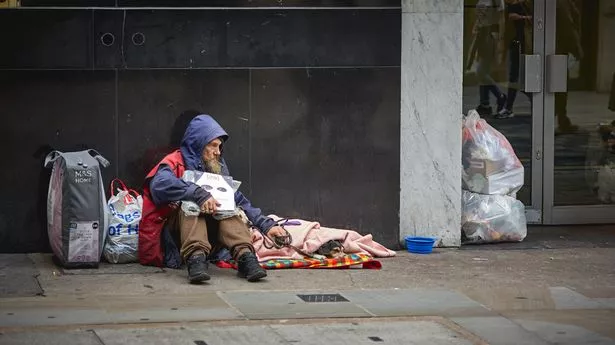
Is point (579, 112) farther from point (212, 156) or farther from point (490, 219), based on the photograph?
point (212, 156)

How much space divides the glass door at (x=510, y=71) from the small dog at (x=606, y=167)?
2.07 feet

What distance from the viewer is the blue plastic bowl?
10.5 meters

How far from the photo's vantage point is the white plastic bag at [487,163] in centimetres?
1105

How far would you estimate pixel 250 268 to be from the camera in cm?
924

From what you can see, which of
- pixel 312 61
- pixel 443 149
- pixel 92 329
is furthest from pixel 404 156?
pixel 92 329

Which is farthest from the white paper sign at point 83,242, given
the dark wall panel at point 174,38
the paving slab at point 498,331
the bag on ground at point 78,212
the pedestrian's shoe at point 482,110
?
the pedestrian's shoe at point 482,110

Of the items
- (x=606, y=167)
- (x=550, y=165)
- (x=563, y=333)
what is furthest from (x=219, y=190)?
(x=606, y=167)

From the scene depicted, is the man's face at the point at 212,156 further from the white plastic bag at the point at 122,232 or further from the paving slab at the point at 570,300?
the paving slab at the point at 570,300

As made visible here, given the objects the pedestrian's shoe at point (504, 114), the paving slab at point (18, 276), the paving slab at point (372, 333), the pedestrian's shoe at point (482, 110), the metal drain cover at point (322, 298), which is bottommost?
the paving slab at point (372, 333)

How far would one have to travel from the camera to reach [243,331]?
7.79 metres

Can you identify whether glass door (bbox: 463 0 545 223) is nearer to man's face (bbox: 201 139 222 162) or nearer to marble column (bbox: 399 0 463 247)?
marble column (bbox: 399 0 463 247)

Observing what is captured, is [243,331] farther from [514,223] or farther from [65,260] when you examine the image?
[514,223]

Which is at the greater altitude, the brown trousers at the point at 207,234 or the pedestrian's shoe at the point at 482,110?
the pedestrian's shoe at the point at 482,110

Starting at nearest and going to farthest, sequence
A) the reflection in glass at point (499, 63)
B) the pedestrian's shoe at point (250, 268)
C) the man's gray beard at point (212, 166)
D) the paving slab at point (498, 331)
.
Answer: the paving slab at point (498, 331)
the pedestrian's shoe at point (250, 268)
the man's gray beard at point (212, 166)
the reflection in glass at point (499, 63)
